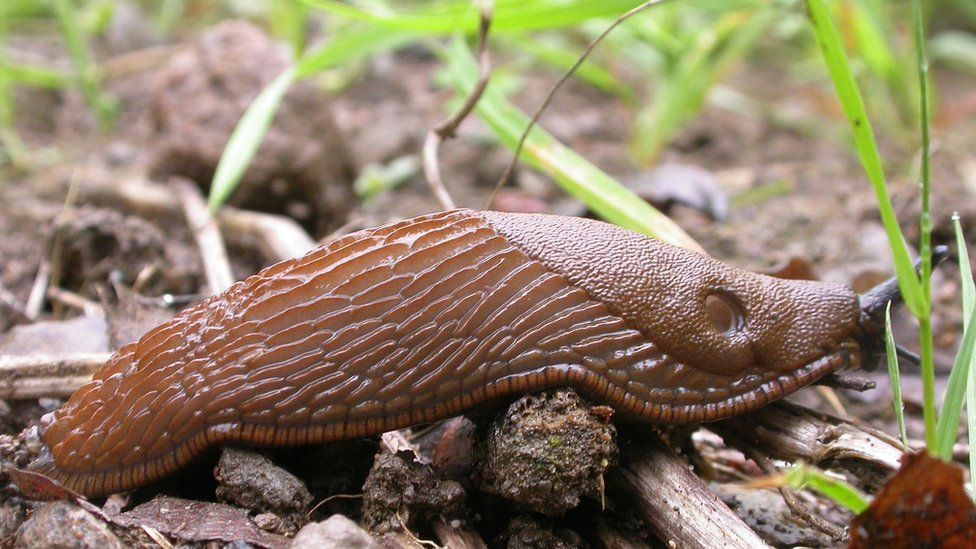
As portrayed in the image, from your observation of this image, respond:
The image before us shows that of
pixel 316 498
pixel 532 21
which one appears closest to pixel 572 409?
pixel 316 498

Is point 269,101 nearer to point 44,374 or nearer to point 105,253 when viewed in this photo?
point 105,253

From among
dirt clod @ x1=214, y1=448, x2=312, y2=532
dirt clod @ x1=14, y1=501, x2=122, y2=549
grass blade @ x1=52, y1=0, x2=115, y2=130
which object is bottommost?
dirt clod @ x1=214, y1=448, x2=312, y2=532

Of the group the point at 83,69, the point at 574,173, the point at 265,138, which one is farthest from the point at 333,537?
the point at 83,69

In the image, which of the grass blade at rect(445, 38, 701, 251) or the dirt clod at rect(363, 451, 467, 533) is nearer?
the dirt clod at rect(363, 451, 467, 533)

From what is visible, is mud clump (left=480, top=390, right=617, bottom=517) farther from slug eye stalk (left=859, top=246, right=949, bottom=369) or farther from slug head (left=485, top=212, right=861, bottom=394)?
slug eye stalk (left=859, top=246, right=949, bottom=369)

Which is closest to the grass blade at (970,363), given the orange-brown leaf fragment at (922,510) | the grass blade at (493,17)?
the orange-brown leaf fragment at (922,510)

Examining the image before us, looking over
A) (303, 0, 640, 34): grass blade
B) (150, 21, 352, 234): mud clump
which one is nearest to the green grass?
(303, 0, 640, 34): grass blade
